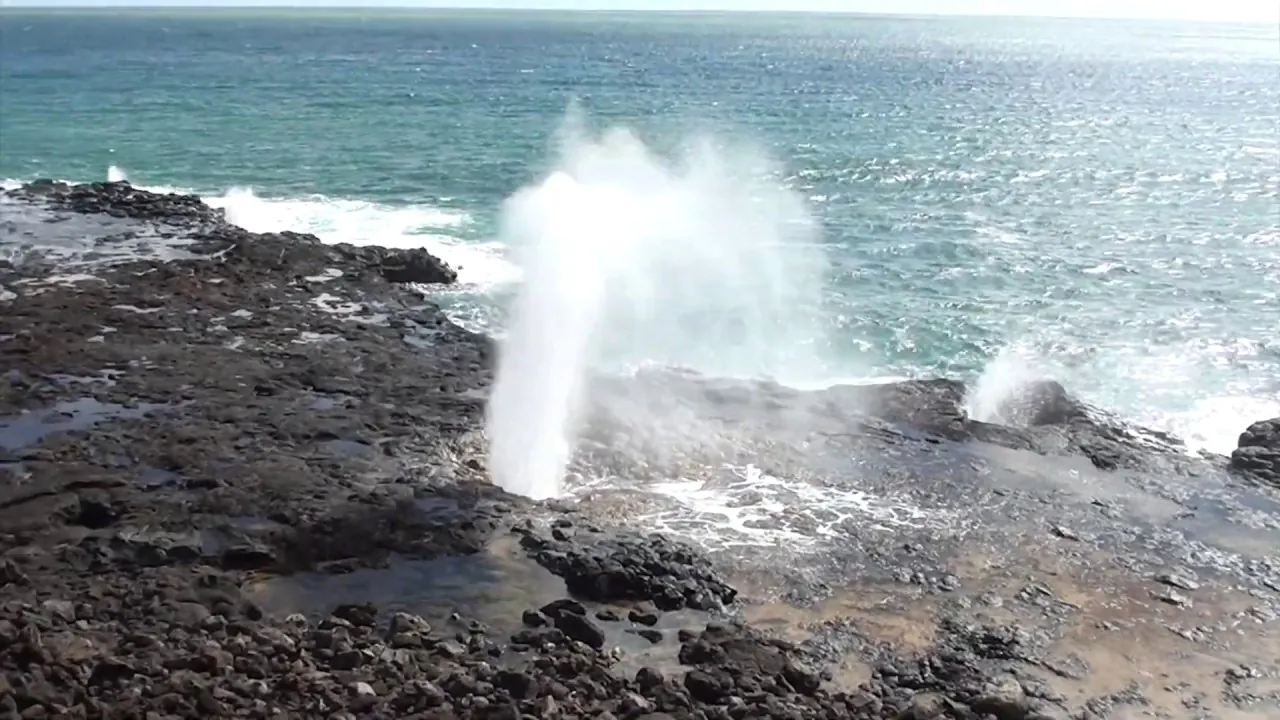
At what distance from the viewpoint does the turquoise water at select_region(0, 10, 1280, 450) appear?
1252 inches

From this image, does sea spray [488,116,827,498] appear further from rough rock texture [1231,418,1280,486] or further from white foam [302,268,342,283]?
rough rock texture [1231,418,1280,486]

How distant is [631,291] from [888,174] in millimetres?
26764

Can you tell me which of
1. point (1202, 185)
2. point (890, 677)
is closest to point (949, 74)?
point (1202, 185)

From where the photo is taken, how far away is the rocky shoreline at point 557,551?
1435cm

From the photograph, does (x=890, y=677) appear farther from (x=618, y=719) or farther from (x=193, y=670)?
(x=193, y=670)

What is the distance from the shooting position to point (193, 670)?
1391 centimetres

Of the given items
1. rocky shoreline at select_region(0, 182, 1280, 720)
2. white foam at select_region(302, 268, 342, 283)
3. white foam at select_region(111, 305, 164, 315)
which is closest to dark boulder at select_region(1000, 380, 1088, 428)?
rocky shoreline at select_region(0, 182, 1280, 720)

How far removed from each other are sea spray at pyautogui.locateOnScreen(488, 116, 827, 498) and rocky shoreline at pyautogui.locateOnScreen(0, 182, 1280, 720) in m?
1.00

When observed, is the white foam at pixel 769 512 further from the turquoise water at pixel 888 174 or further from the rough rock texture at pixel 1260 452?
the turquoise water at pixel 888 174

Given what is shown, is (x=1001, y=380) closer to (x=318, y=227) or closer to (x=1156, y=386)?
(x=1156, y=386)

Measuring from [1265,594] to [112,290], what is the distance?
81.9 ft

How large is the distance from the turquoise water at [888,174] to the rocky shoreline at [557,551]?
231 inches

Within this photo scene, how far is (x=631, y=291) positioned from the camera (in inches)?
1331

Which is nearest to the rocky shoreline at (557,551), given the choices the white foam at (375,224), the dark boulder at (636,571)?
the dark boulder at (636,571)
